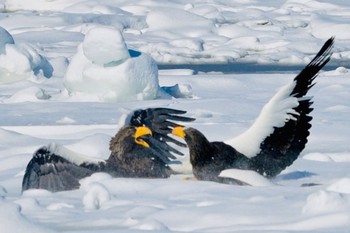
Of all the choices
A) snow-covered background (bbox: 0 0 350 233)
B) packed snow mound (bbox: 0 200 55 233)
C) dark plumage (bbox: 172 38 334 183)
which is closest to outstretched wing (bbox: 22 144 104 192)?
snow-covered background (bbox: 0 0 350 233)

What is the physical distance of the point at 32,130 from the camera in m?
9.22

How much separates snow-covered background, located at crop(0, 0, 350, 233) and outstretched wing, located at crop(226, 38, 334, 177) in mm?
147

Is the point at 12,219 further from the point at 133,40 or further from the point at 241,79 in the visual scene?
the point at 133,40

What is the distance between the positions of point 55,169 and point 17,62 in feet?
25.5

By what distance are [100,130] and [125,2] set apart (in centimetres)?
1678

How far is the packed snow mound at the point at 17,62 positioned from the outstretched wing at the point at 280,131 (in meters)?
7.68

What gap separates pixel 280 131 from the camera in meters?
6.17

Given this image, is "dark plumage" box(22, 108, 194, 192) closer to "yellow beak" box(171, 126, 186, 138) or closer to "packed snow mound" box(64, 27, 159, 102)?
"yellow beak" box(171, 126, 186, 138)

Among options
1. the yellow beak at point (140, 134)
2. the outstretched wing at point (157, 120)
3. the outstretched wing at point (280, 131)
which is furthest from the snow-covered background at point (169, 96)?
the outstretched wing at point (157, 120)

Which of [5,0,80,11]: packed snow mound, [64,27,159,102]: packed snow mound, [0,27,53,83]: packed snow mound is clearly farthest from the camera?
[5,0,80,11]: packed snow mound

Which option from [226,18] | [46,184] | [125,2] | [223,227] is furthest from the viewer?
[125,2]

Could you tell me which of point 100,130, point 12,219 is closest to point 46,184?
point 12,219

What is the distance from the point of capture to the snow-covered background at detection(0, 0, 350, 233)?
13.7ft

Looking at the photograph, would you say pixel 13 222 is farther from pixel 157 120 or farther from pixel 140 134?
pixel 157 120
